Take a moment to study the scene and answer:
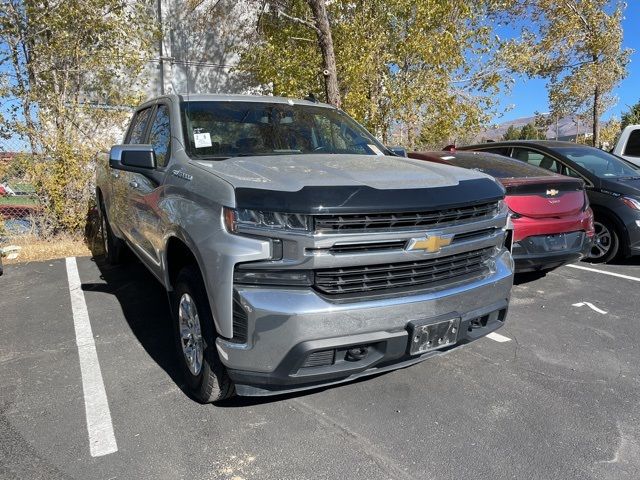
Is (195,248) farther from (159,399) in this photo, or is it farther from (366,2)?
(366,2)

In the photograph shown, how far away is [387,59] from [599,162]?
4.25 m

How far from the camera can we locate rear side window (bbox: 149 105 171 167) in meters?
3.65

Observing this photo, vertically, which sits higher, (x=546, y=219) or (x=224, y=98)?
(x=224, y=98)

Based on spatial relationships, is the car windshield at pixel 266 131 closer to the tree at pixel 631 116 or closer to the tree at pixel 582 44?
the tree at pixel 582 44

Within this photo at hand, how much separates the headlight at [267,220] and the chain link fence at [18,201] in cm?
585

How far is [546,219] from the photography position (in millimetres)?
4973

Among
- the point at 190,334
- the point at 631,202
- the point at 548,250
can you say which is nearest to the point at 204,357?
the point at 190,334

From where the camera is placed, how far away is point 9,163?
22.7ft

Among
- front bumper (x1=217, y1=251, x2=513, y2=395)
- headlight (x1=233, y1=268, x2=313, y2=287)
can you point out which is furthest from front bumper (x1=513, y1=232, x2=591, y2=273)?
headlight (x1=233, y1=268, x2=313, y2=287)

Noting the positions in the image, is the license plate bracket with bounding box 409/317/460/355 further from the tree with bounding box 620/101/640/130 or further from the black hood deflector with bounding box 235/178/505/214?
the tree with bounding box 620/101/640/130

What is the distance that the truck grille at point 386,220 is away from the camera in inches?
94.6

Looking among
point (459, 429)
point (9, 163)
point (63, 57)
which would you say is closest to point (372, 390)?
point (459, 429)

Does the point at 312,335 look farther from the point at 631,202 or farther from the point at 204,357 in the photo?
the point at 631,202

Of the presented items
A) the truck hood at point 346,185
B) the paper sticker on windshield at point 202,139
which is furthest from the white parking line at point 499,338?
the paper sticker on windshield at point 202,139
